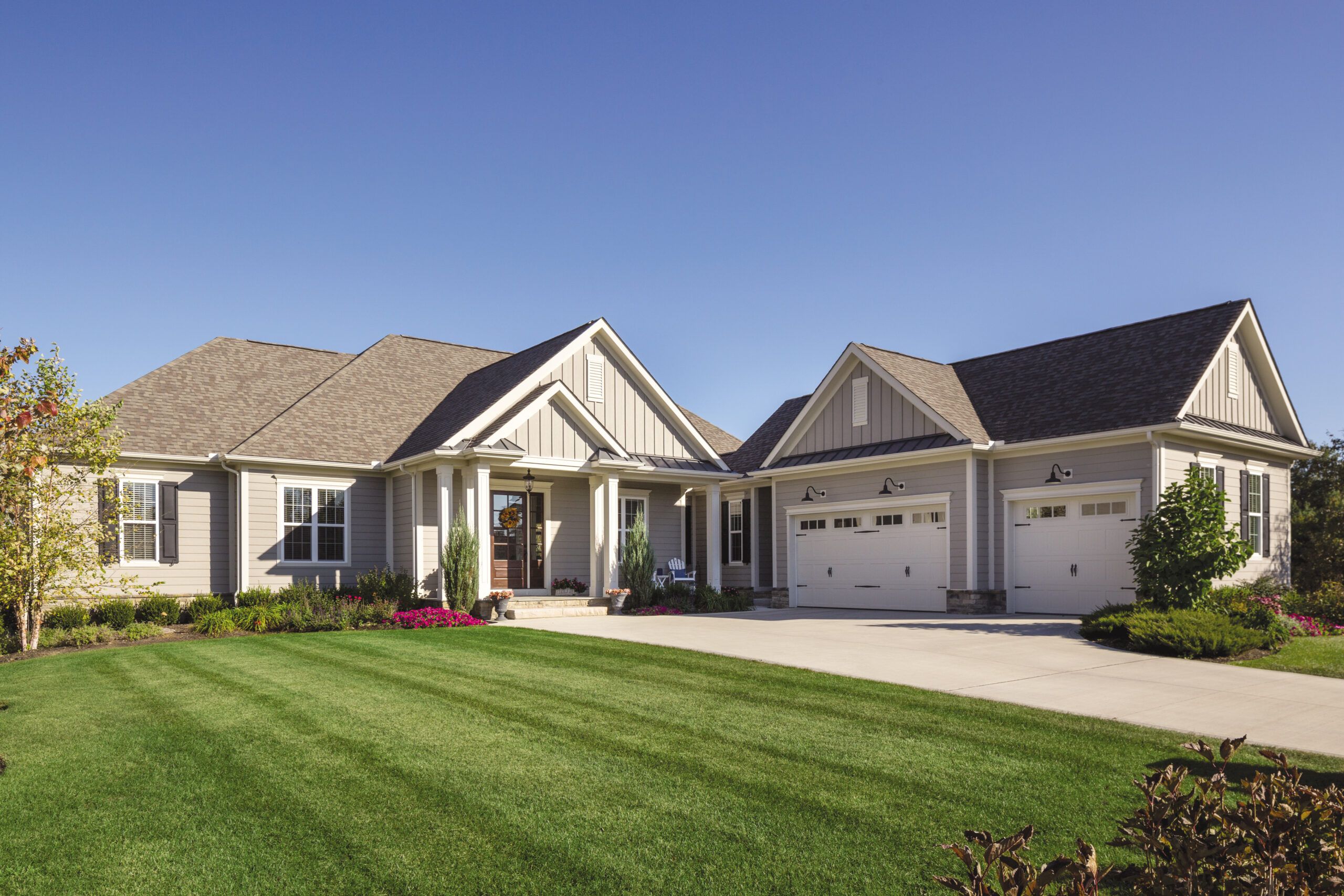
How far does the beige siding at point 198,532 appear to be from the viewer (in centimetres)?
1762

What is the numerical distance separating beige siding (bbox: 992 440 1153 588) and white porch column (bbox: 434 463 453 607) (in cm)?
1142

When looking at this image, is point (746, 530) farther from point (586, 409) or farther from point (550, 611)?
point (550, 611)

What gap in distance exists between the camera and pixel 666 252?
21.9 meters

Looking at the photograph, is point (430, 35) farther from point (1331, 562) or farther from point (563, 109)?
point (1331, 562)

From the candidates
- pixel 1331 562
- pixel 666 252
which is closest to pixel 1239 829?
pixel 666 252

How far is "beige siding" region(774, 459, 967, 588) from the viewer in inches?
723

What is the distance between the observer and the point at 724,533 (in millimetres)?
25359

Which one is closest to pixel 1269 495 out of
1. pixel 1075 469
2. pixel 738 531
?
pixel 1075 469

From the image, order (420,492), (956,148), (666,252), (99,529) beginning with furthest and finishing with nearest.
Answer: (666,252)
(420,492)
(956,148)
(99,529)

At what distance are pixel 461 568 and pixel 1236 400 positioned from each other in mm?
16738

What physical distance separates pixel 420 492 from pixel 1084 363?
14.9 metres

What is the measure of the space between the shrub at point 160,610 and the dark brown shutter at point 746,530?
1404 centimetres

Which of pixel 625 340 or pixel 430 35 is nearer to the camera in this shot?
pixel 430 35

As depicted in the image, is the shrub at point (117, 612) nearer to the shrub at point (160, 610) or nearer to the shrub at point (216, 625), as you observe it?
the shrub at point (160, 610)
